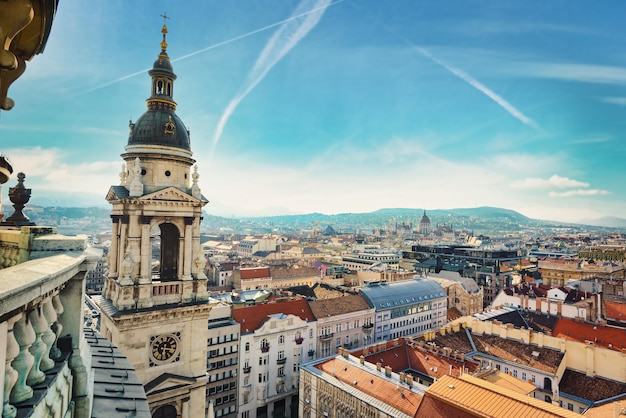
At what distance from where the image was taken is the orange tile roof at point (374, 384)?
97.1ft

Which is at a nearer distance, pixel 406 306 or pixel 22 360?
pixel 22 360

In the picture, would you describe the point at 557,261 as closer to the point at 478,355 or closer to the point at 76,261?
the point at 478,355

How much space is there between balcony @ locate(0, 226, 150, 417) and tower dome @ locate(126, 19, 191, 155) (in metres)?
13.4

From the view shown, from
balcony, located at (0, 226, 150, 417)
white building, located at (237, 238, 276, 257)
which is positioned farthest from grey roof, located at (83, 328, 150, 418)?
white building, located at (237, 238, 276, 257)

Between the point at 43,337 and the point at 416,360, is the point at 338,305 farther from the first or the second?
the point at 43,337

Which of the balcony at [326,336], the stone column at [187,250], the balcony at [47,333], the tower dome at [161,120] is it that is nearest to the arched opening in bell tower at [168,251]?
the stone column at [187,250]

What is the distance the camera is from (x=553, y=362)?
40344 millimetres

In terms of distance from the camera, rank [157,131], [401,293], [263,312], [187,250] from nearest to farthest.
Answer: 1. [157,131]
2. [187,250]
3. [263,312]
4. [401,293]

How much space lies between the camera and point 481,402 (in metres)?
25.0

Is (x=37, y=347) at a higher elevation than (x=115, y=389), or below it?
higher

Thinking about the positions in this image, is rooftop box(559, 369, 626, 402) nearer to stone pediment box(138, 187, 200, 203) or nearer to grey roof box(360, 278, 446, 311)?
grey roof box(360, 278, 446, 311)

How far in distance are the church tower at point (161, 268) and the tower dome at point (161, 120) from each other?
5 cm

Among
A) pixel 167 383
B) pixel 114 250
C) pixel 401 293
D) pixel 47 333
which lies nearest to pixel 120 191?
pixel 114 250

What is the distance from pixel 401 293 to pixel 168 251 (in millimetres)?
52777
